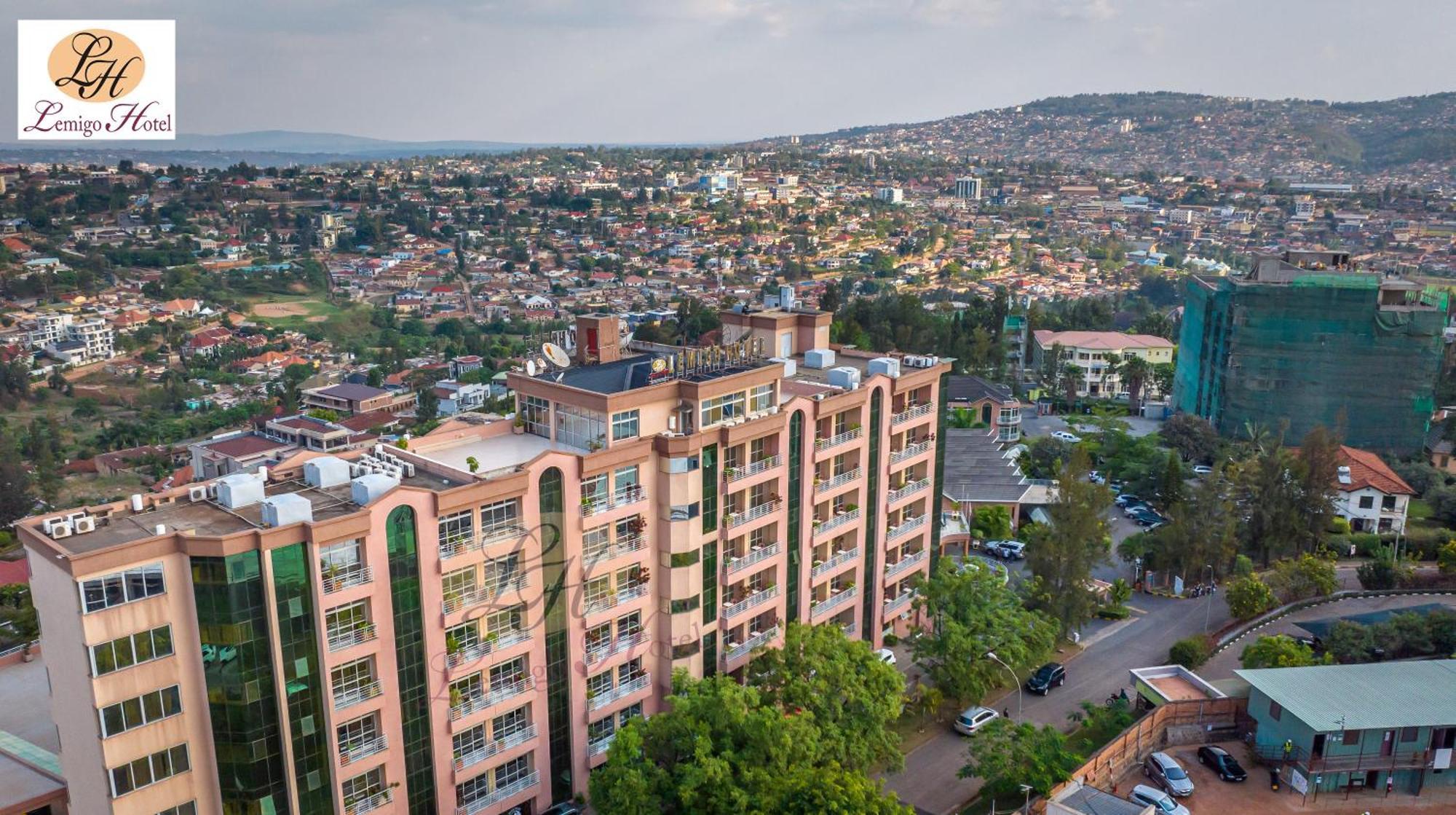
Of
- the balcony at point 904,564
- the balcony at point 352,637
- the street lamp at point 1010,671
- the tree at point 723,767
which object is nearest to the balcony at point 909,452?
the balcony at point 904,564

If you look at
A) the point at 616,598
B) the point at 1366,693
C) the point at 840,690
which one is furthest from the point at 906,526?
the point at 1366,693

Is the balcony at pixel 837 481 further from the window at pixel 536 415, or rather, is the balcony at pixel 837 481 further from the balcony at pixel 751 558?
the window at pixel 536 415

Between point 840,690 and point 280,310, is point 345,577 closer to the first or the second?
point 840,690

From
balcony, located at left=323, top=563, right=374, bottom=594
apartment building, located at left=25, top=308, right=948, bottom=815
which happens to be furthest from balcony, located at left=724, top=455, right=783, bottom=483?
balcony, located at left=323, top=563, right=374, bottom=594

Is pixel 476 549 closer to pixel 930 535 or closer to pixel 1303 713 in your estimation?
pixel 930 535

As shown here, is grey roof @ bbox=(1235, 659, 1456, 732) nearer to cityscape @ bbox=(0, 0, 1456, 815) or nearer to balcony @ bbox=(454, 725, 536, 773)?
cityscape @ bbox=(0, 0, 1456, 815)

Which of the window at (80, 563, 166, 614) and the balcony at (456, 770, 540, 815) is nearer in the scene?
the window at (80, 563, 166, 614)
